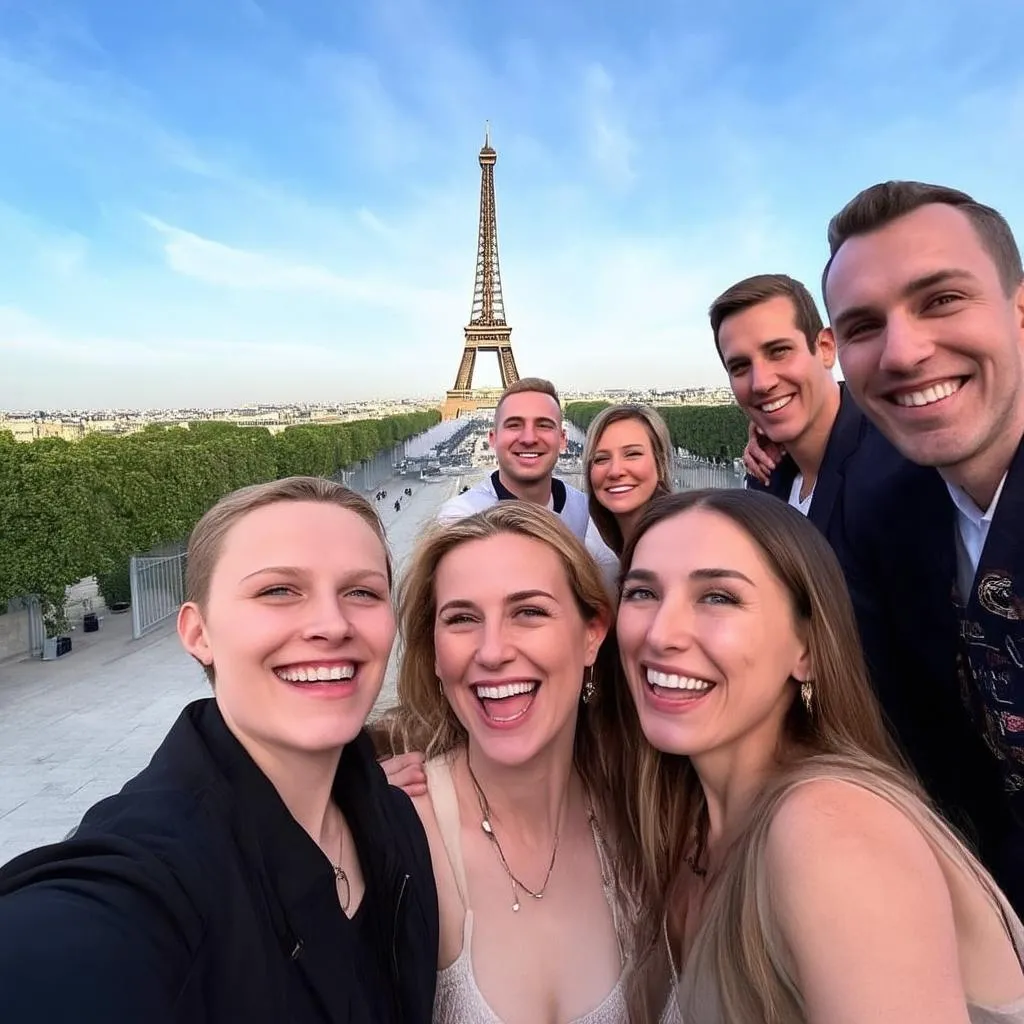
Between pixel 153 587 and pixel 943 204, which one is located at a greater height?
pixel 943 204

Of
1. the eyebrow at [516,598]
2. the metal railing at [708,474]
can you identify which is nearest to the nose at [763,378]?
the eyebrow at [516,598]

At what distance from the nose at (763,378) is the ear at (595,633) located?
1532 mm

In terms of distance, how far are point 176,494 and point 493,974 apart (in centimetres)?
1465

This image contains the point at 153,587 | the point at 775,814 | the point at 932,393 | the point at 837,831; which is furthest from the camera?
the point at 153,587

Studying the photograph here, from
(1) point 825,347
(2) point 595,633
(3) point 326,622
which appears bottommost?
(2) point 595,633

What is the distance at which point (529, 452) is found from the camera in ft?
15.7

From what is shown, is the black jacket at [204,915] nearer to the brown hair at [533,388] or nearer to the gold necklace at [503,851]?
the gold necklace at [503,851]

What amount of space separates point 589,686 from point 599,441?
200 cm

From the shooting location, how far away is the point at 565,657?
227 centimetres

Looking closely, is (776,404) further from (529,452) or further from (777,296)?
(529,452)

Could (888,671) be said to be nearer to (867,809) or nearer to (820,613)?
(820,613)

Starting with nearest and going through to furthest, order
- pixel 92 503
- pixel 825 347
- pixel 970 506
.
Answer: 1. pixel 970 506
2. pixel 825 347
3. pixel 92 503

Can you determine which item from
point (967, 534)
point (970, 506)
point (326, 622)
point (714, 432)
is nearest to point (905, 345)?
point (970, 506)

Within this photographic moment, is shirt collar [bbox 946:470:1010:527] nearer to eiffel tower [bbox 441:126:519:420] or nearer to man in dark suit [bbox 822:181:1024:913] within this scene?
man in dark suit [bbox 822:181:1024:913]
